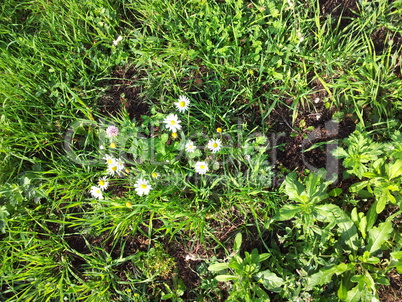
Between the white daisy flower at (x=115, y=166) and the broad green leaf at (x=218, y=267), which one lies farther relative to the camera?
the white daisy flower at (x=115, y=166)

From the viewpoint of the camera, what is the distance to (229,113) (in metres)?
2.19

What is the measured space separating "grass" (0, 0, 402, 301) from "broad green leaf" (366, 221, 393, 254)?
0.42ft

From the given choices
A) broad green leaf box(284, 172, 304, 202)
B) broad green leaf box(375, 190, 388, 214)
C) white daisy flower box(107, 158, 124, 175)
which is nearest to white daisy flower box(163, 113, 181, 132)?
white daisy flower box(107, 158, 124, 175)

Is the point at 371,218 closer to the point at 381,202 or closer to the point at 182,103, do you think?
the point at 381,202

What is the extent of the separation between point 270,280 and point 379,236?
649mm

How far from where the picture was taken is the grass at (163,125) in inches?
77.6

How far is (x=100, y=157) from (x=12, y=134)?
639 mm

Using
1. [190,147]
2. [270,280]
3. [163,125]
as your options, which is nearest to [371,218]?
[270,280]

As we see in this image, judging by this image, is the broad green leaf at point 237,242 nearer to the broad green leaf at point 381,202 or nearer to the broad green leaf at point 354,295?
the broad green leaf at point 354,295

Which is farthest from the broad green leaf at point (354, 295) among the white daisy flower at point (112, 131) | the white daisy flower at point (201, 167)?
the white daisy flower at point (112, 131)

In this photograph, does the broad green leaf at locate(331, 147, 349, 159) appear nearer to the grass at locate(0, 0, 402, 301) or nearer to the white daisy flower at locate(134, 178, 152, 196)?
the grass at locate(0, 0, 402, 301)

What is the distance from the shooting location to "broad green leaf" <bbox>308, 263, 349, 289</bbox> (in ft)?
5.54

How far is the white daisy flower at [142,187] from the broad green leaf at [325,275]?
104 cm

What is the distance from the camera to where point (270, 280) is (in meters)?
1.79
